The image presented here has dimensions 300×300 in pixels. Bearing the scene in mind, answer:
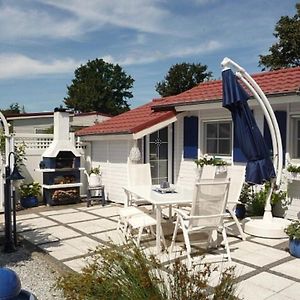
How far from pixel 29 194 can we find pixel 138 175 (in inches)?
Result: 159

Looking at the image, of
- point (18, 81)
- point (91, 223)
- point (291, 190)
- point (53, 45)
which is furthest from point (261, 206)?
point (18, 81)

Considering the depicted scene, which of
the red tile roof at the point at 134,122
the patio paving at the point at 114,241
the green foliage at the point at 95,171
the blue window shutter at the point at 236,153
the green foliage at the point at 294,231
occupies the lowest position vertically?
the patio paving at the point at 114,241

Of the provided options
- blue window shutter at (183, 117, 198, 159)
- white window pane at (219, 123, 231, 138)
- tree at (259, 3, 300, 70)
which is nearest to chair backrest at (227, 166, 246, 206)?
white window pane at (219, 123, 231, 138)

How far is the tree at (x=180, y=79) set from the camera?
139 feet

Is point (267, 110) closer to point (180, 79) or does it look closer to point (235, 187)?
point (235, 187)

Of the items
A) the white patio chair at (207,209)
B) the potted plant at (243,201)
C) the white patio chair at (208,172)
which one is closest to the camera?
the white patio chair at (207,209)

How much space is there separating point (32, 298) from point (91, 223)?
20.5 feet

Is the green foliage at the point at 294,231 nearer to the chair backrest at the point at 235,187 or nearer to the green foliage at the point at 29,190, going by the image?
the chair backrest at the point at 235,187

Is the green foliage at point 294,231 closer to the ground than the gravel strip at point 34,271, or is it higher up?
higher up

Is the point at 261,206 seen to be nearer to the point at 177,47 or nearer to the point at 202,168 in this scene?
the point at 202,168

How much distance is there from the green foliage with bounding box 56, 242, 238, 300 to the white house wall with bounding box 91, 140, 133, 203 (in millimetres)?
7457

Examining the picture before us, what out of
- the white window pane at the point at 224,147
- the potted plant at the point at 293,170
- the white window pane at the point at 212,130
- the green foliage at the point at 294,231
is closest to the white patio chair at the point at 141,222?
the green foliage at the point at 294,231

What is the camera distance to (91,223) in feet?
26.0

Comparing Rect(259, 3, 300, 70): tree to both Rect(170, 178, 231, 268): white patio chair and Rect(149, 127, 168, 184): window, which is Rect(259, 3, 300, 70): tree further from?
Rect(170, 178, 231, 268): white patio chair
